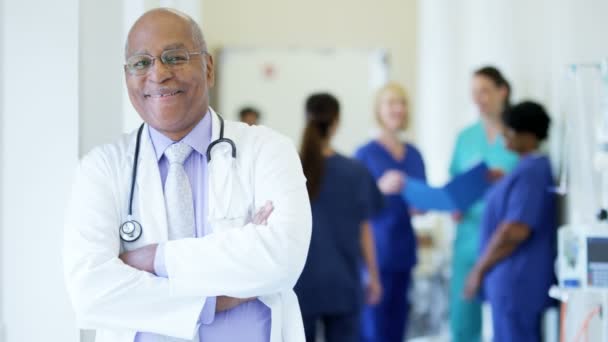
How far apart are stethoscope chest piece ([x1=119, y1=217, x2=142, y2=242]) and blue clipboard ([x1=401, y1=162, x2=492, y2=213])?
2343mm

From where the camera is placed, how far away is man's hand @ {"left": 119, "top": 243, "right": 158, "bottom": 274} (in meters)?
1.63

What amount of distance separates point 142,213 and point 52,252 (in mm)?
577

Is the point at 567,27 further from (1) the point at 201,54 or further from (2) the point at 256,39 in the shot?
(2) the point at 256,39

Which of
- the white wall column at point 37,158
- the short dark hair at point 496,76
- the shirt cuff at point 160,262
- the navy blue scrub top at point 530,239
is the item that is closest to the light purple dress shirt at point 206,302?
the shirt cuff at point 160,262

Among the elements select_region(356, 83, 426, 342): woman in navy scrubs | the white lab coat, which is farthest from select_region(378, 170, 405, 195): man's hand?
the white lab coat

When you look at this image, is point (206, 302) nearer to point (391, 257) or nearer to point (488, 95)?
point (391, 257)

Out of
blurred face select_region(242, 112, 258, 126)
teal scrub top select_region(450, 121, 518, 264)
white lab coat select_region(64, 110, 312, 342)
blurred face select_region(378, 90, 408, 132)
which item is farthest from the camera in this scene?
blurred face select_region(242, 112, 258, 126)

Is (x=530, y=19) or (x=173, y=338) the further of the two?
(x=530, y=19)

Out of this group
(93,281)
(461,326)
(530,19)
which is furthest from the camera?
(461,326)

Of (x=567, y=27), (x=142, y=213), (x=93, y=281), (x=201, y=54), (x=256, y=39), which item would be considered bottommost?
(x=93, y=281)

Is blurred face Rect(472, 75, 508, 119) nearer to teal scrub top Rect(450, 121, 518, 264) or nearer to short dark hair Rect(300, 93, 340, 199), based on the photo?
teal scrub top Rect(450, 121, 518, 264)

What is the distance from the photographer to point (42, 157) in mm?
2129

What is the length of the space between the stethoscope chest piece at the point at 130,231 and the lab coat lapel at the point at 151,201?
0.04 ft

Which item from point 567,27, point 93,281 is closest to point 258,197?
point 93,281
